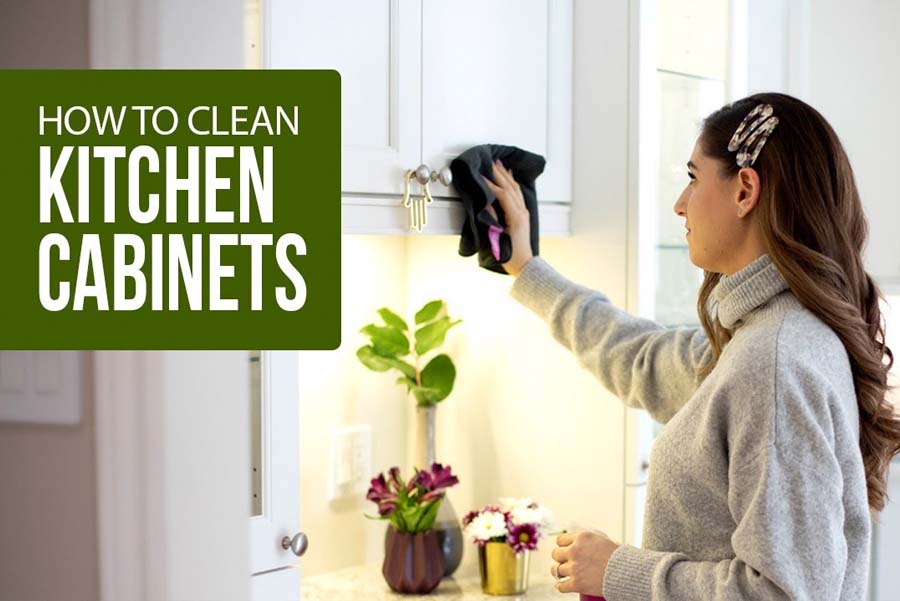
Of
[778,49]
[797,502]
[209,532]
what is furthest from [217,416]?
[778,49]

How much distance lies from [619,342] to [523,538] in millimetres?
376

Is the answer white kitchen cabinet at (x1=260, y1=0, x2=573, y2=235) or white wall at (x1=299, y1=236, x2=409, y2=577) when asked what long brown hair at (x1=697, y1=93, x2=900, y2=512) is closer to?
white kitchen cabinet at (x1=260, y1=0, x2=573, y2=235)

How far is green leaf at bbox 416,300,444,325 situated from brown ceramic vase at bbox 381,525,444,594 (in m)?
0.39

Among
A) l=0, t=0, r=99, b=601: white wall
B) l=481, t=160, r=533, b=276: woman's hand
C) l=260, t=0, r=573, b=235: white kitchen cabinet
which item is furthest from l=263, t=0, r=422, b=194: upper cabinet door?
l=0, t=0, r=99, b=601: white wall

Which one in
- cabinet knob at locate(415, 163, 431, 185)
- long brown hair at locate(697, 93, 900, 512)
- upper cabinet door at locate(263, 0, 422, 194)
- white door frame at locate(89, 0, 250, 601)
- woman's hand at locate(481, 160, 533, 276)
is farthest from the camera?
woman's hand at locate(481, 160, 533, 276)

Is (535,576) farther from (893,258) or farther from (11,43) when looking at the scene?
(11,43)

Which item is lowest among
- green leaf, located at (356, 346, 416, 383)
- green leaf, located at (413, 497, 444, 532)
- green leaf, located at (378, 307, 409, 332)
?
green leaf, located at (413, 497, 444, 532)

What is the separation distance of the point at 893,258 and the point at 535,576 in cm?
89

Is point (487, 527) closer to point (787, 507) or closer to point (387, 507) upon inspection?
point (387, 507)

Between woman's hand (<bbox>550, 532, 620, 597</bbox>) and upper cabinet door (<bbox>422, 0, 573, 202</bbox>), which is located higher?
upper cabinet door (<bbox>422, 0, 573, 202</bbox>)

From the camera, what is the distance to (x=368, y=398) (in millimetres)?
2082

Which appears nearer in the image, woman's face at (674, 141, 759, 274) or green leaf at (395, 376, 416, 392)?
woman's face at (674, 141, 759, 274)

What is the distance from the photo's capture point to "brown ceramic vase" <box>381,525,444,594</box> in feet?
5.98

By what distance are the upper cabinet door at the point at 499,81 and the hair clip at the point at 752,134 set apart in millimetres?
465
